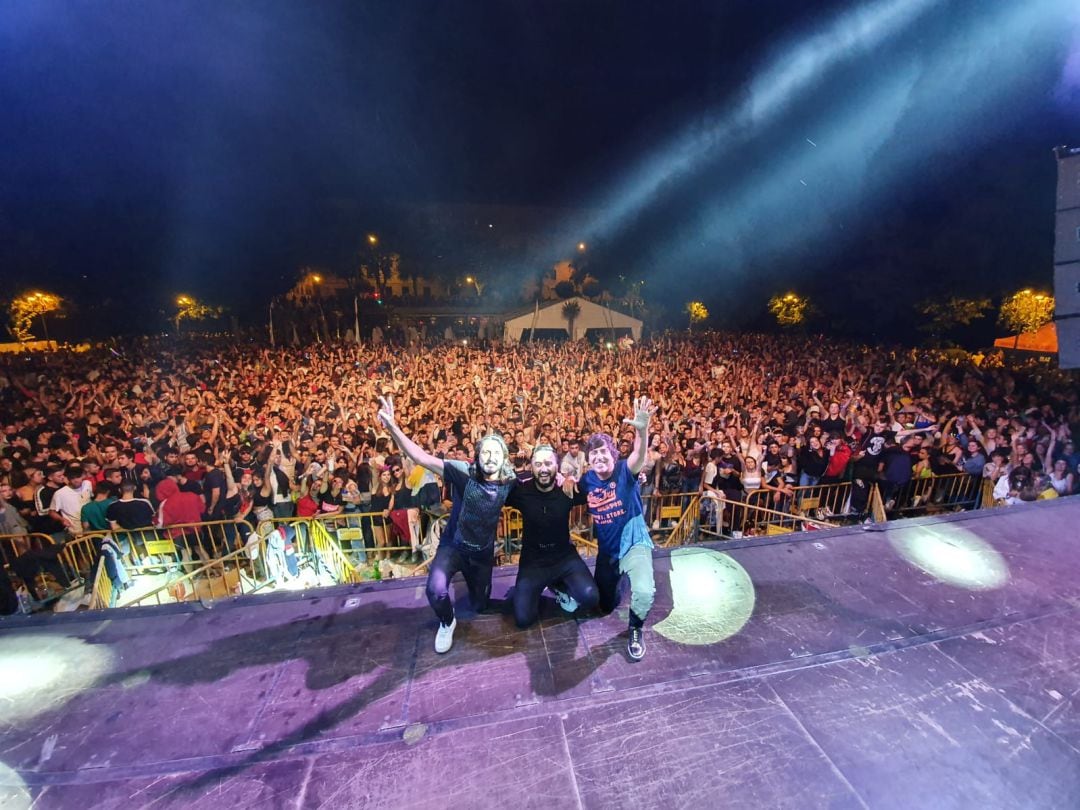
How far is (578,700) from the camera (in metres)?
2.81

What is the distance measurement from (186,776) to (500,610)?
1.96 meters

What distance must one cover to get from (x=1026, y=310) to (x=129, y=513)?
31.6m

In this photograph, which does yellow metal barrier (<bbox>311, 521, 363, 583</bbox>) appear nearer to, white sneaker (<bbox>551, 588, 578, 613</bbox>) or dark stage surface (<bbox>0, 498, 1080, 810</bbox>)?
dark stage surface (<bbox>0, 498, 1080, 810</bbox>)

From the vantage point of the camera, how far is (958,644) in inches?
125

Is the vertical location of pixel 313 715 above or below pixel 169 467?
below

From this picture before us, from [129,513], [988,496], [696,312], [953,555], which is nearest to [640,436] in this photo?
[953,555]

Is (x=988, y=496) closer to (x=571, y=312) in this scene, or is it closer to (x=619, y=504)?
(x=619, y=504)

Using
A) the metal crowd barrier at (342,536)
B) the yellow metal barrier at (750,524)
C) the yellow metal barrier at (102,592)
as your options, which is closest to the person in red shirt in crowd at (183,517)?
the metal crowd barrier at (342,536)

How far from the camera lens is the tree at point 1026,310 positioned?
2108cm

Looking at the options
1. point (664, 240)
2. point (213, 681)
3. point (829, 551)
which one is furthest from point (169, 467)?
point (664, 240)

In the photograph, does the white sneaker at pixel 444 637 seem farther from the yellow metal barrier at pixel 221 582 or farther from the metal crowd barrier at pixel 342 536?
the yellow metal barrier at pixel 221 582

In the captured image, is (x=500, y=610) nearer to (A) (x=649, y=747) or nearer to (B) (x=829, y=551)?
(A) (x=649, y=747)

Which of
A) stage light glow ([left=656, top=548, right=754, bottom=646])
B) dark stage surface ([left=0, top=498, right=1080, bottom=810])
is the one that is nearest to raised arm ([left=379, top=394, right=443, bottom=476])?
dark stage surface ([left=0, top=498, right=1080, bottom=810])

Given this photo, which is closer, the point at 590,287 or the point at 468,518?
the point at 468,518
